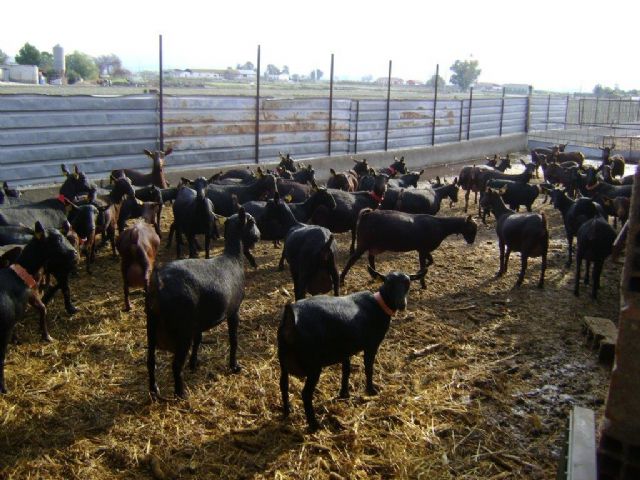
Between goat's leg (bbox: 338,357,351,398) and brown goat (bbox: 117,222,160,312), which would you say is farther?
brown goat (bbox: 117,222,160,312)

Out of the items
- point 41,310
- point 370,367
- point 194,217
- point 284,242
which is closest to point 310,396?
point 370,367

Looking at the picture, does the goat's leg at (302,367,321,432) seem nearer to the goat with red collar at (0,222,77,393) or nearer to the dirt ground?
the dirt ground

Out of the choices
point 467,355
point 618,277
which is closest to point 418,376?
point 467,355

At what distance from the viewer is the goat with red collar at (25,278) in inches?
245

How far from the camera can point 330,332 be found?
18.7 ft

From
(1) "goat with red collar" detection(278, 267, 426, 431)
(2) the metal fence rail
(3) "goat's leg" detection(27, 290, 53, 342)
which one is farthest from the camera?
(2) the metal fence rail

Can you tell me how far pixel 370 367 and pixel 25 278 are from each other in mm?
3749

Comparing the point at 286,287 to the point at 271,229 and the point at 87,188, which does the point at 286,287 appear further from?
the point at 87,188

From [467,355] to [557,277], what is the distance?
408 cm

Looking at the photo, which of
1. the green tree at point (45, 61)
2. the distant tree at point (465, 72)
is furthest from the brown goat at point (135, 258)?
the distant tree at point (465, 72)

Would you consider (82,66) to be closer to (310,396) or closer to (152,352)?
(152,352)

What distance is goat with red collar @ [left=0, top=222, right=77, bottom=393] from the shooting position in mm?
6234

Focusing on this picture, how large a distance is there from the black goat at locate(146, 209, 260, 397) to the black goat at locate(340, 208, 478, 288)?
3.68 m

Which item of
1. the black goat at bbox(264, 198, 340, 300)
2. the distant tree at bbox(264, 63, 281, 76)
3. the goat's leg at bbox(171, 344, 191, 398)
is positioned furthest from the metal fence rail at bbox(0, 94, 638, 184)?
the distant tree at bbox(264, 63, 281, 76)
